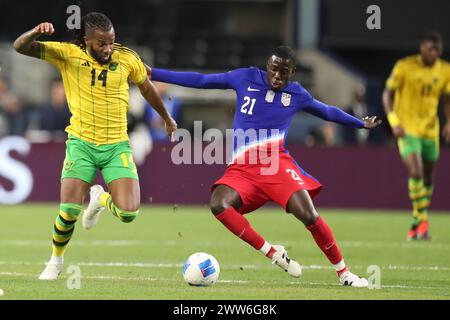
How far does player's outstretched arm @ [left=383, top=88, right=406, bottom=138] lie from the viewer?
15.0 metres

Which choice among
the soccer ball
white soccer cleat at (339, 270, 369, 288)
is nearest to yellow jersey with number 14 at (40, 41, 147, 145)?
the soccer ball

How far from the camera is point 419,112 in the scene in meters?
15.5

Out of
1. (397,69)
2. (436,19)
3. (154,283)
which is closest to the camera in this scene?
(154,283)

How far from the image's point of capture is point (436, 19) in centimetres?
2611

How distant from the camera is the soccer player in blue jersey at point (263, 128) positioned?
33.0 feet

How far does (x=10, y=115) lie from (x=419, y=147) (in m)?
10.5

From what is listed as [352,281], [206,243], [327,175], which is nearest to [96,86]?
[352,281]

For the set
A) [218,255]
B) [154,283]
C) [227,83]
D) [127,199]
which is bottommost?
[218,255]

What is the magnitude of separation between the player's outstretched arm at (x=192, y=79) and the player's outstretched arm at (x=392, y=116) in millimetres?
5172

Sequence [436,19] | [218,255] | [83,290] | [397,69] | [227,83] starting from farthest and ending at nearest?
[436,19] → [397,69] → [218,255] → [227,83] → [83,290]

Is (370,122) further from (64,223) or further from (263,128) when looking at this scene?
(64,223)
